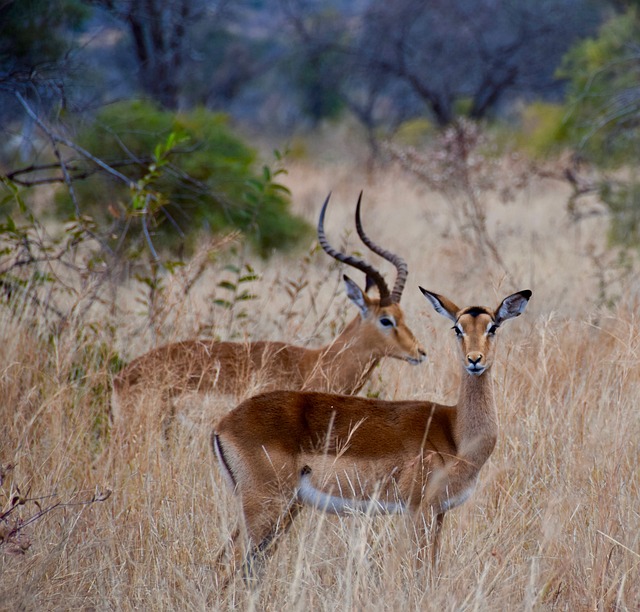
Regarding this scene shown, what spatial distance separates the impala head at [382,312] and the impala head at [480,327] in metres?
1.26

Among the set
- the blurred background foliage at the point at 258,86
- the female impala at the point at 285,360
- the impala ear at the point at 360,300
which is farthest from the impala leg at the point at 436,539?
the blurred background foliage at the point at 258,86

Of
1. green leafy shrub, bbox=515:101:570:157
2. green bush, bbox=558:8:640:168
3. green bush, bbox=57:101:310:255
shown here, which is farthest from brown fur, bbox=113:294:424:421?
green leafy shrub, bbox=515:101:570:157

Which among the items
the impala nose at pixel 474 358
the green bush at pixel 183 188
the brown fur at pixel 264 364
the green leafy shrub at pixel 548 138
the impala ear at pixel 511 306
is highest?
the green leafy shrub at pixel 548 138

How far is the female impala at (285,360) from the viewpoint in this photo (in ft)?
15.6

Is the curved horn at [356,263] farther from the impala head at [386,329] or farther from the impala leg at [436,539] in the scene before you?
the impala leg at [436,539]

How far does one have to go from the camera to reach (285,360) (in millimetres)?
5156

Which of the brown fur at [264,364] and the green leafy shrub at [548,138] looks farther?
the green leafy shrub at [548,138]

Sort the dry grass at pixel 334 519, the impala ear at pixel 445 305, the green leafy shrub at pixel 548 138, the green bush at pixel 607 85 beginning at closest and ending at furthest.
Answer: the dry grass at pixel 334 519 → the impala ear at pixel 445 305 → the green bush at pixel 607 85 → the green leafy shrub at pixel 548 138

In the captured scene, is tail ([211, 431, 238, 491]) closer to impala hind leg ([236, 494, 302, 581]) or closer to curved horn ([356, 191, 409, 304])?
impala hind leg ([236, 494, 302, 581])

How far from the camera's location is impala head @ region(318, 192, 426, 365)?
5.10 m

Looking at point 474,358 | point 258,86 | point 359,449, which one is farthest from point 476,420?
point 258,86

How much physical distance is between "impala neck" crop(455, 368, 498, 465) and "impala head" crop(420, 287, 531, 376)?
0.23 feet

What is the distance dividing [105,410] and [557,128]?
14.3 meters

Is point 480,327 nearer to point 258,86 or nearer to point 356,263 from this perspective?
point 356,263
